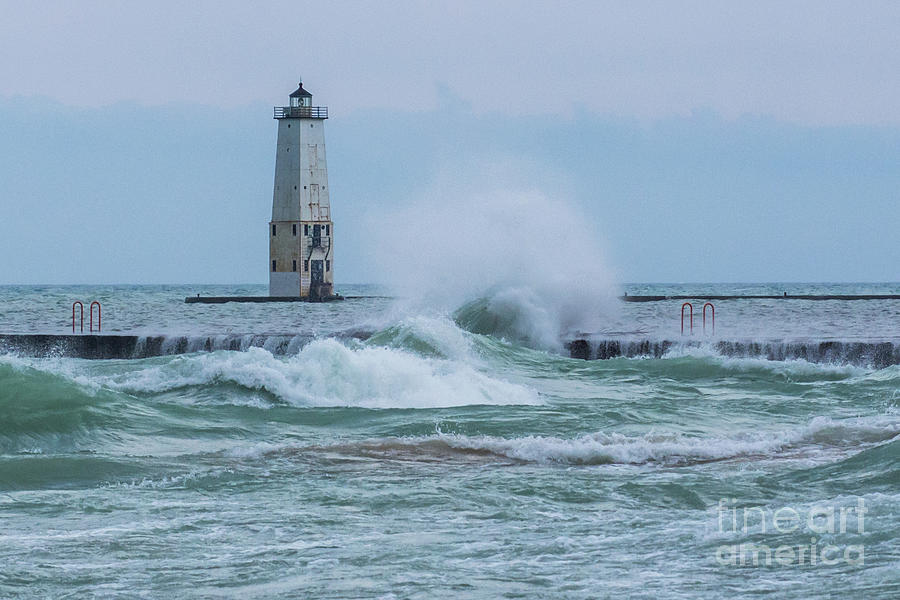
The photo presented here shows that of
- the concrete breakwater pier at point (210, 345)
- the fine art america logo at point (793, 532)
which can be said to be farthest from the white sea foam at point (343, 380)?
the concrete breakwater pier at point (210, 345)

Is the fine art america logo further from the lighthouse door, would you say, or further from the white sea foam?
the lighthouse door

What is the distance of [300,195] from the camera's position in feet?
154

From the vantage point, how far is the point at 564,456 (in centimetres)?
865

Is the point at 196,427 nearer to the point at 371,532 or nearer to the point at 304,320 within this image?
the point at 371,532

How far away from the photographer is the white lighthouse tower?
4666 centimetres

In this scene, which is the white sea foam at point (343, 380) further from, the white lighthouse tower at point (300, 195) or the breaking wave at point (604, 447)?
the white lighthouse tower at point (300, 195)

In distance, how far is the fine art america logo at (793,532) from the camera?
546 centimetres

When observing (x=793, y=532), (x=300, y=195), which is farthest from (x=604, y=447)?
(x=300, y=195)

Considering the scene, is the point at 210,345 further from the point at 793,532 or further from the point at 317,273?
the point at 317,273

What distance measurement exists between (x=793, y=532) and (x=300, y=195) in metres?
42.0

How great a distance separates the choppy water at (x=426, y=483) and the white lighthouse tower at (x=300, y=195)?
107ft

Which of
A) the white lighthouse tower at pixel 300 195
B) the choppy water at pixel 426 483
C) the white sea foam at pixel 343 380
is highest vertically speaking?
the white lighthouse tower at pixel 300 195

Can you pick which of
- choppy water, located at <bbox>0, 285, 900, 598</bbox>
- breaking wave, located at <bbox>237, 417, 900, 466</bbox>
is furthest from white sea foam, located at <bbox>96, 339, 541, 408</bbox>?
breaking wave, located at <bbox>237, 417, 900, 466</bbox>

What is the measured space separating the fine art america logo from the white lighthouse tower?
41.0 m
